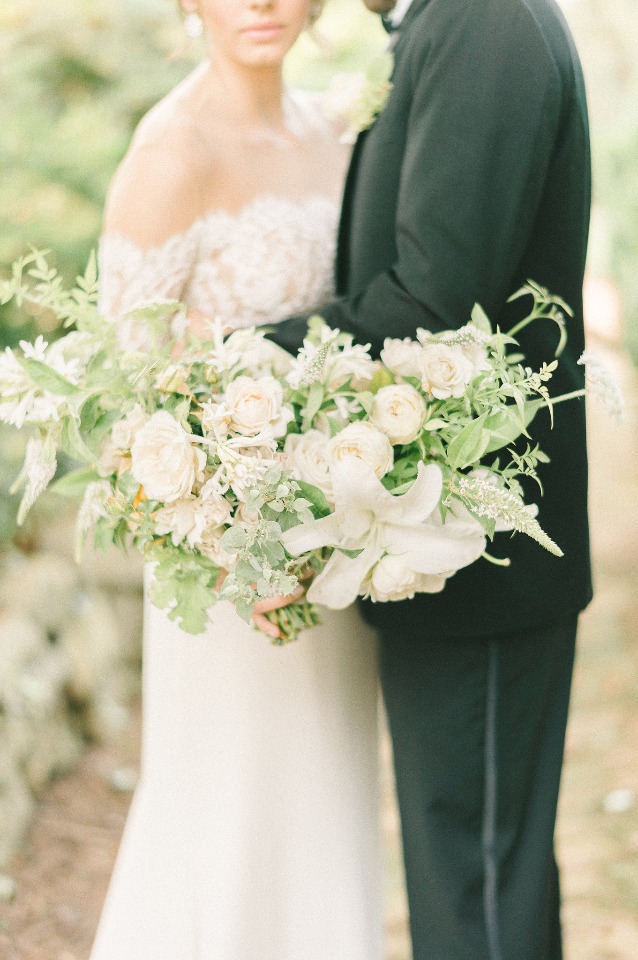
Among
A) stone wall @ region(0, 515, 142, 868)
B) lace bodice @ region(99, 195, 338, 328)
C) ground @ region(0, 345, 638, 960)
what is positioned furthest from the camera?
stone wall @ region(0, 515, 142, 868)

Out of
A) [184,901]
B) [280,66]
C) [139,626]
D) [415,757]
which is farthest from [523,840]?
[139,626]

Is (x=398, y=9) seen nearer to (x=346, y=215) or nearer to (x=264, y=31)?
(x=264, y=31)

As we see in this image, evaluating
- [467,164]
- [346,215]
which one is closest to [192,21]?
[346,215]

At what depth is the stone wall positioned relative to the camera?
3420 millimetres

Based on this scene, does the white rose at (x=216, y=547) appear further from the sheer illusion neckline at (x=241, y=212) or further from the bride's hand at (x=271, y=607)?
the sheer illusion neckline at (x=241, y=212)

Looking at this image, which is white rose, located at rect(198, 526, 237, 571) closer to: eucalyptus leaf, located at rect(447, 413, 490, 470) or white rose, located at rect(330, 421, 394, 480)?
white rose, located at rect(330, 421, 394, 480)

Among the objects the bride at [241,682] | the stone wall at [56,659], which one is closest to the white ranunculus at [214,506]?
the bride at [241,682]

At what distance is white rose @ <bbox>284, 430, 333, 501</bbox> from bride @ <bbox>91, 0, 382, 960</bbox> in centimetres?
60

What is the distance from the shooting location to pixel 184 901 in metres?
2.30

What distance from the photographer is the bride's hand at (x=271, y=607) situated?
179 cm

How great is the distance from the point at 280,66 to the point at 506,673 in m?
1.34

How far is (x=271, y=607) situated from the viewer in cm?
182

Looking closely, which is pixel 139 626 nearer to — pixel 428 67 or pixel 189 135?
pixel 189 135

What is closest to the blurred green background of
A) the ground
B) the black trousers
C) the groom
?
the ground
